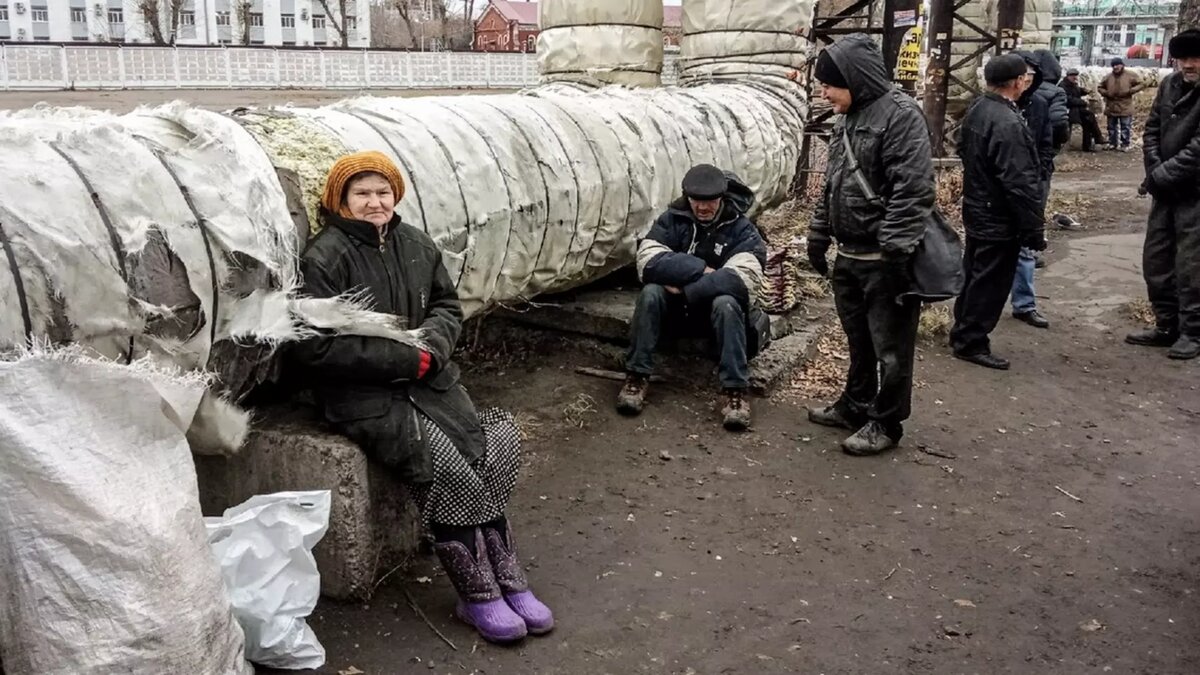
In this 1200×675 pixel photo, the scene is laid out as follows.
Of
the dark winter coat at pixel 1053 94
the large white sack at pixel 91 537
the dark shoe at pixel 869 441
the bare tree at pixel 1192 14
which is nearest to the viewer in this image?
the large white sack at pixel 91 537

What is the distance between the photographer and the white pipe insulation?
2432 millimetres

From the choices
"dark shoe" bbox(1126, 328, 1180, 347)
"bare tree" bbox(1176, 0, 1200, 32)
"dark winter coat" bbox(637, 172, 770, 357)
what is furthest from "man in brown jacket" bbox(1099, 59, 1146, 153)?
"dark winter coat" bbox(637, 172, 770, 357)

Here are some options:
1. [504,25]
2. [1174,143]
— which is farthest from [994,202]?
[504,25]

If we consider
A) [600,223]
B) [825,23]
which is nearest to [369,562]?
[600,223]

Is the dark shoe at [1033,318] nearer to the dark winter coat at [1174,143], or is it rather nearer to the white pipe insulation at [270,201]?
the dark winter coat at [1174,143]

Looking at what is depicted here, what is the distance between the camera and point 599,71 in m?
7.39

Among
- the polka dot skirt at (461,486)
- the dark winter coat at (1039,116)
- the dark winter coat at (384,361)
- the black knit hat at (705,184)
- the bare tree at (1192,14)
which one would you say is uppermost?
the bare tree at (1192,14)

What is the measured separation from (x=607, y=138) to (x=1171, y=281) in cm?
370

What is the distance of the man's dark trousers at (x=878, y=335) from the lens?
4.27 meters

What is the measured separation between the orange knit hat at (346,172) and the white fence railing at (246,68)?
18534 millimetres

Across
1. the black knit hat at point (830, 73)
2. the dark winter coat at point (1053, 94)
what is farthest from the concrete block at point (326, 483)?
the dark winter coat at point (1053, 94)

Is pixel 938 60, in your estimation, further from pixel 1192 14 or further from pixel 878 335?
pixel 878 335

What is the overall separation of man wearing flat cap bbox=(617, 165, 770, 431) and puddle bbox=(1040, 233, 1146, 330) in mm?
3222

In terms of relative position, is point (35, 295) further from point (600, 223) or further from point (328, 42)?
point (328, 42)
